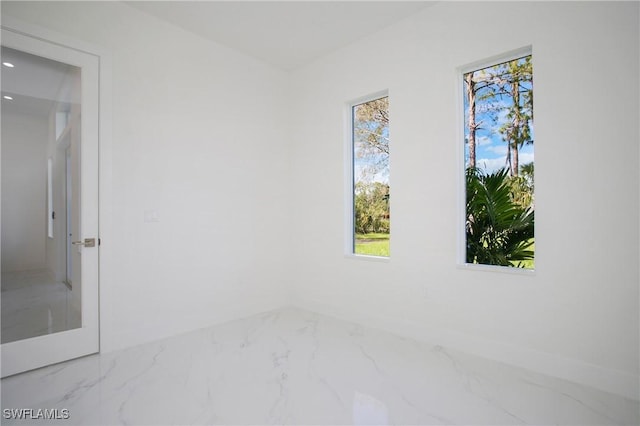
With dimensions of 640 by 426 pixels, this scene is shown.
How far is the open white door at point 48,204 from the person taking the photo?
8.54ft

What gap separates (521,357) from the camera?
263 cm

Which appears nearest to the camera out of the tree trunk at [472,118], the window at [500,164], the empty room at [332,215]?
the empty room at [332,215]

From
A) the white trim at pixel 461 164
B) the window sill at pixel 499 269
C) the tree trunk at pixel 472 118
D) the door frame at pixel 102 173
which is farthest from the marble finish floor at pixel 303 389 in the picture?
the tree trunk at pixel 472 118

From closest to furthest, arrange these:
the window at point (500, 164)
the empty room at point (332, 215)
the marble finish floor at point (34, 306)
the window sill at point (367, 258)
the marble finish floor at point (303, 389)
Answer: the marble finish floor at point (303, 389), the empty room at point (332, 215), the marble finish floor at point (34, 306), the window at point (500, 164), the window sill at point (367, 258)

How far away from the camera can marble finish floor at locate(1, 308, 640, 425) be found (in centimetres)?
201

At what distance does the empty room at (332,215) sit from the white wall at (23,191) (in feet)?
0.05

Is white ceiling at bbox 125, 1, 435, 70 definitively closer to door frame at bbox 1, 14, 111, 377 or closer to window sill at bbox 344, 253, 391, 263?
door frame at bbox 1, 14, 111, 377

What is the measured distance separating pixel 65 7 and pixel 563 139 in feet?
12.7

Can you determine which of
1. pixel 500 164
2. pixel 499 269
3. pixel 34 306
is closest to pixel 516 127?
pixel 500 164

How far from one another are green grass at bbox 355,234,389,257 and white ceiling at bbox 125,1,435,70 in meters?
2.07

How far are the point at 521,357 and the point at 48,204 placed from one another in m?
3.81

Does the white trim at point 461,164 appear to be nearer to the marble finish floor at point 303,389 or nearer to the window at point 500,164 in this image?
the window at point 500,164

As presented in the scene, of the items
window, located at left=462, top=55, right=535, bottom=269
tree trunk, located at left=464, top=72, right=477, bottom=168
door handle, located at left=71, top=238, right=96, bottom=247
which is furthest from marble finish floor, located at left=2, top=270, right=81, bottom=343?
tree trunk, located at left=464, top=72, right=477, bottom=168

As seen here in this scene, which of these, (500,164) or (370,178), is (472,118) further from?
(370,178)
